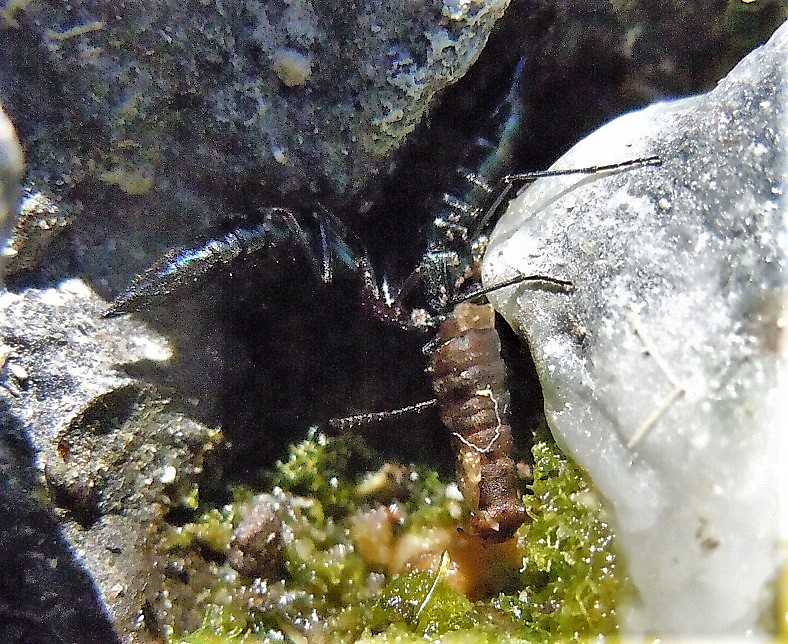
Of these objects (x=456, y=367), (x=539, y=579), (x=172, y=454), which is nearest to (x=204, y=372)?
(x=172, y=454)

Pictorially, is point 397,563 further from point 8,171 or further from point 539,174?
point 8,171

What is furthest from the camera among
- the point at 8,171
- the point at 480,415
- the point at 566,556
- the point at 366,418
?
the point at 366,418

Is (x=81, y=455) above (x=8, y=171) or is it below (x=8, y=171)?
below

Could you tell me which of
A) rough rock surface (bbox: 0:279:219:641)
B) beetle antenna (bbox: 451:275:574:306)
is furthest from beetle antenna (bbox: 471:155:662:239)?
rough rock surface (bbox: 0:279:219:641)

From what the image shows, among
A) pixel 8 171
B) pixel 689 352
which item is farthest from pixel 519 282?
pixel 8 171

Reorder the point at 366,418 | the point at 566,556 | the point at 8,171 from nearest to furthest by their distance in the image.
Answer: the point at 8,171 → the point at 566,556 → the point at 366,418

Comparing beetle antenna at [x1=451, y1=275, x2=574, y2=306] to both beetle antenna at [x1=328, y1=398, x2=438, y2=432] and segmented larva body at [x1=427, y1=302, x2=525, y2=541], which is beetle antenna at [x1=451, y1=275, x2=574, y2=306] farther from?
beetle antenna at [x1=328, y1=398, x2=438, y2=432]

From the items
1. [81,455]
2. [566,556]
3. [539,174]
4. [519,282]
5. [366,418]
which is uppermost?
[539,174]
